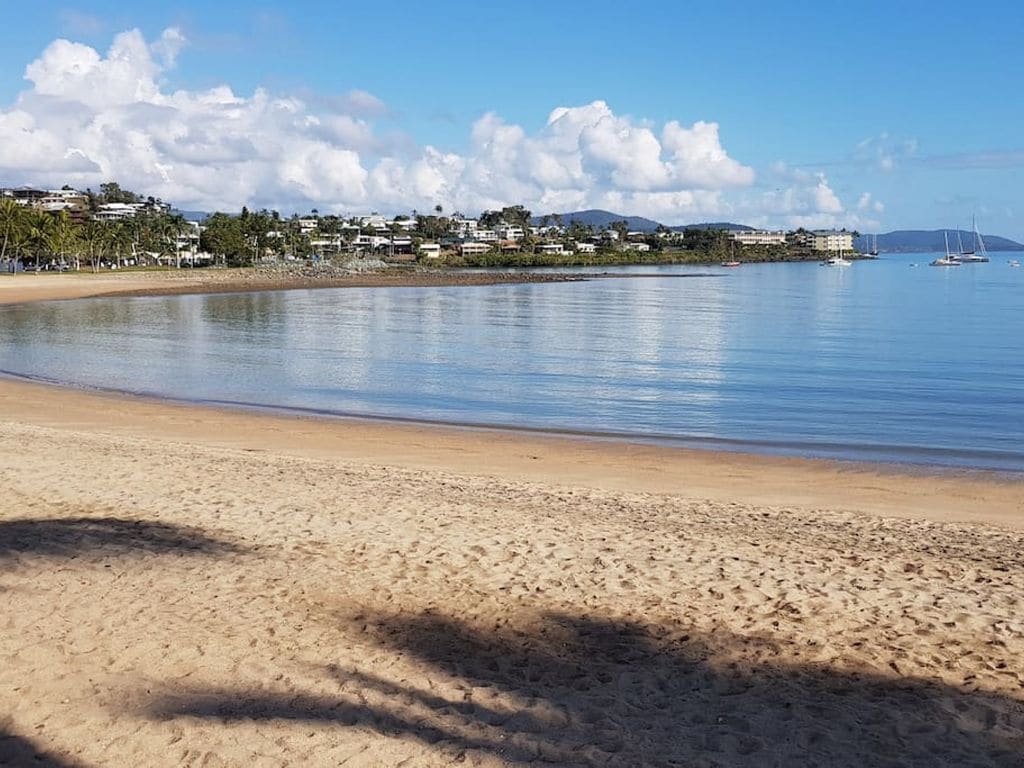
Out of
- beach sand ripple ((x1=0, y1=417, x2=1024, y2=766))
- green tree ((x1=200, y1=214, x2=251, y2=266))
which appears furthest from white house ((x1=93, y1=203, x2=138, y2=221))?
beach sand ripple ((x1=0, y1=417, x2=1024, y2=766))

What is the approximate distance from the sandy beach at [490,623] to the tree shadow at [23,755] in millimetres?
17

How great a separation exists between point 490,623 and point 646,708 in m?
1.73

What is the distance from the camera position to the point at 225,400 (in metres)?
24.5

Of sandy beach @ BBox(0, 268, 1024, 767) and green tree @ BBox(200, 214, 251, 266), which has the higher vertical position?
green tree @ BBox(200, 214, 251, 266)

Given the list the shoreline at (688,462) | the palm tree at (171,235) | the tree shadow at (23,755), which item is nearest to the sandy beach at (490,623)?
the tree shadow at (23,755)

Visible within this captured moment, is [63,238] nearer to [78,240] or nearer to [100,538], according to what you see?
[78,240]

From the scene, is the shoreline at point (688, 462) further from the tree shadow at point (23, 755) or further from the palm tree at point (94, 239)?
the palm tree at point (94, 239)

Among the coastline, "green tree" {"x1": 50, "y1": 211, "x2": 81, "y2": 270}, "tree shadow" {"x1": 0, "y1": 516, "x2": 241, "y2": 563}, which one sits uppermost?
"green tree" {"x1": 50, "y1": 211, "x2": 81, "y2": 270}

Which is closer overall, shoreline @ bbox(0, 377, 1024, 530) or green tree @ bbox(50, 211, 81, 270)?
shoreline @ bbox(0, 377, 1024, 530)

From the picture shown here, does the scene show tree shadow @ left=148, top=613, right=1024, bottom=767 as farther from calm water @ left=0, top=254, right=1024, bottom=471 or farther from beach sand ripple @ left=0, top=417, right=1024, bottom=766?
calm water @ left=0, top=254, right=1024, bottom=471

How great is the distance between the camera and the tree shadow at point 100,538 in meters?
8.70

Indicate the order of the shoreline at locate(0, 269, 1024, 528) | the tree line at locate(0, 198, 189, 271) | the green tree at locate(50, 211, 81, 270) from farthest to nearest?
1. the green tree at locate(50, 211, 81, 270)
2. the tree line at locate(0, 198, 189, 271)
3. the shoreline at locate(0, 269, 1024, 528)

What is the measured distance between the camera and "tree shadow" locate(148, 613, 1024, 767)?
5.36 metres

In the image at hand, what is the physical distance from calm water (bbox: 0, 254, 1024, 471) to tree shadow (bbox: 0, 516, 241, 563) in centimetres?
1116
